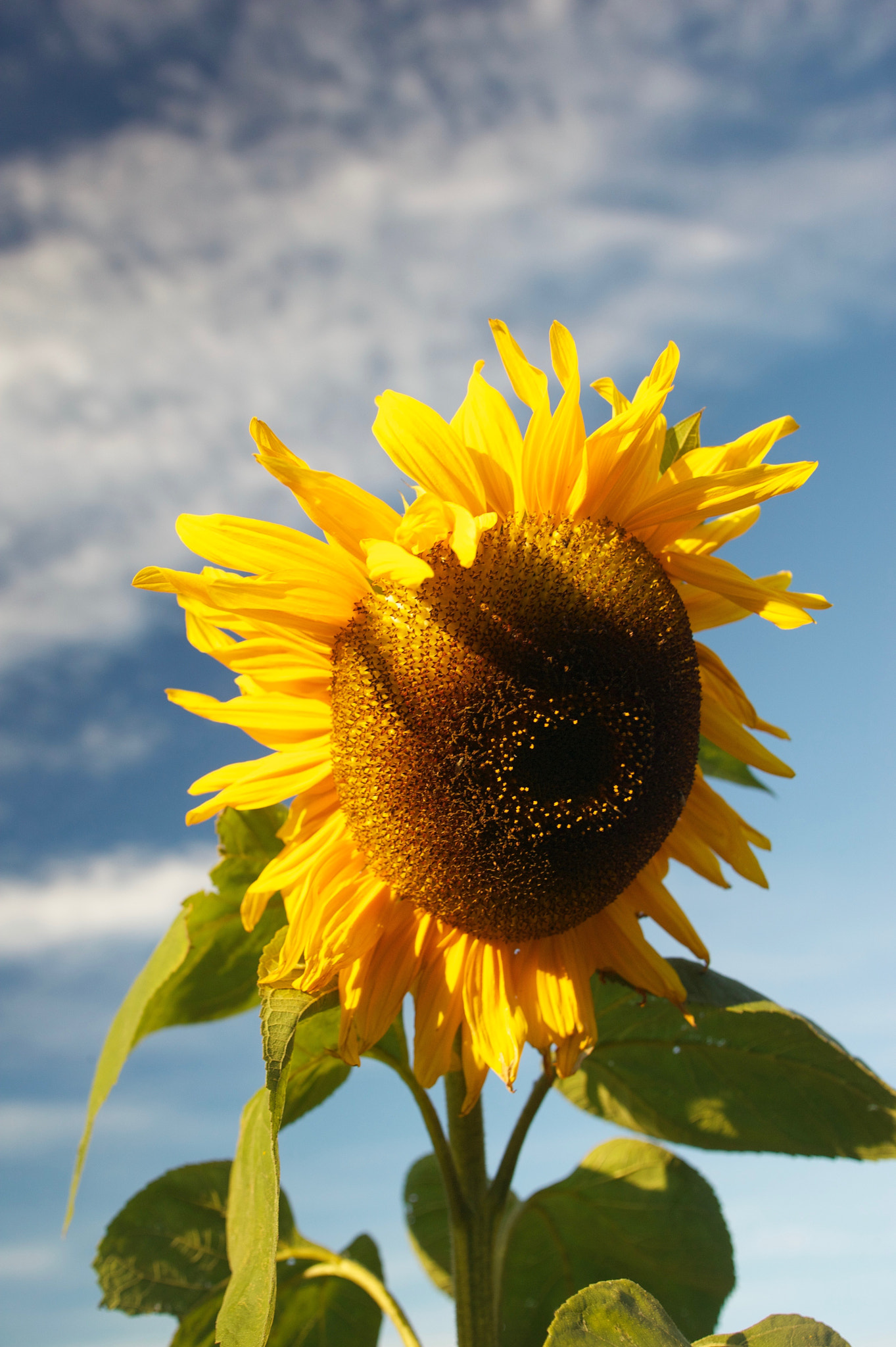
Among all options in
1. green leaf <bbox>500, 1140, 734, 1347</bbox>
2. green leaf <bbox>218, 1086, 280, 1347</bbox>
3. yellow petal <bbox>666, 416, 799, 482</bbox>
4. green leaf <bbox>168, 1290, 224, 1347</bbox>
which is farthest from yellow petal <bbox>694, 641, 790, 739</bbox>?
green leaf <bbox>168, 1290, 224, 1347</bbox>

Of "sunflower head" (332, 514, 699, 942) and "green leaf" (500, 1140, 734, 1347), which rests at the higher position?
"sunflower head" (332, 514, 699, 942)

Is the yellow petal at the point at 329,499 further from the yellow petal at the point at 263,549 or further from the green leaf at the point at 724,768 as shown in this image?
the green leaf at the point at 724,768

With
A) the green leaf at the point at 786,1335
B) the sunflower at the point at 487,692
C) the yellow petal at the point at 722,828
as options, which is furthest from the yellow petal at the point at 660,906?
the green leaf at the point at 786,1335

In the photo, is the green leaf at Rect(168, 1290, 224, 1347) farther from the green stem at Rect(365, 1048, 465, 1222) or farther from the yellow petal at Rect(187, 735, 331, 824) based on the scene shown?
the yellow petal at Rect(187, 735, 331, 824)

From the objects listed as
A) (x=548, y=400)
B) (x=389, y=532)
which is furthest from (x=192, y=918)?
(x=548, y=400)

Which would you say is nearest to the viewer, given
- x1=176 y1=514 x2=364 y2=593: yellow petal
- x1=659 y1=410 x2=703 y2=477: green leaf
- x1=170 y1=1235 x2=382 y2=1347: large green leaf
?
x1=176 y1=514 x2=364 y2=593: yellow petal

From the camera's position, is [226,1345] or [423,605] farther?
[423,605]

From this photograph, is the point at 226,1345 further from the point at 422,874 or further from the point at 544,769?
the point at 544,769
